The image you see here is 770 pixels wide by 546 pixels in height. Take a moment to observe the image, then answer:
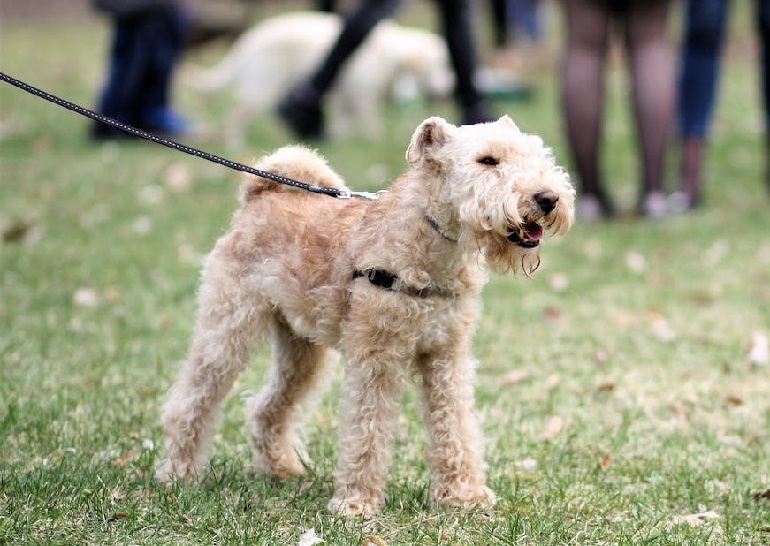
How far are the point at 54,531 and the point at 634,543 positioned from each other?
1.57 metres

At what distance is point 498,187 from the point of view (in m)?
2.76

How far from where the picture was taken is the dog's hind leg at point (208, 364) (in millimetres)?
3281

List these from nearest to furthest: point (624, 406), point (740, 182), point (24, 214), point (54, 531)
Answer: point (54, 531)
point (624, 406)
point (24, 214)
point (740, 182)

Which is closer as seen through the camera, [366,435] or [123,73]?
[366,435]

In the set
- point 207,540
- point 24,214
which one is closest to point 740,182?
point 24,214

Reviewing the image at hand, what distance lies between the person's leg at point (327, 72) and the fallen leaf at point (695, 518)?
17.7ft

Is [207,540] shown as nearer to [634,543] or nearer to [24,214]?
[634,543]

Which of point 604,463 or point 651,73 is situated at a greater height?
point 651,73

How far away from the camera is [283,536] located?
9.45 feet

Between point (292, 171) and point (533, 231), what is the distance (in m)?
0.98

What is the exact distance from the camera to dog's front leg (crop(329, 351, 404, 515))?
118 inches

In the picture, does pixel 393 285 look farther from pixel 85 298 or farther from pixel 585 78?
pixel 585 78

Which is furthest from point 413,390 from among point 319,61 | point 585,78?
point 319,61

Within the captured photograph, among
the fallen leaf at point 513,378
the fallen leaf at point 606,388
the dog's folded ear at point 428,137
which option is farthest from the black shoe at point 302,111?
the dog's folded ear at point 428,137
